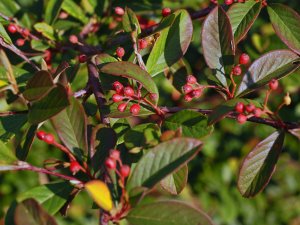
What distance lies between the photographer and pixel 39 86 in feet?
3.46

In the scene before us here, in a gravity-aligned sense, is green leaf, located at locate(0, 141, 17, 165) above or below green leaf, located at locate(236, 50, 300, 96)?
above

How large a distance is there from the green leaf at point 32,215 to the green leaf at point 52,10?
884 mm

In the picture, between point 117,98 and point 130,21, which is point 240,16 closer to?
point 130,21

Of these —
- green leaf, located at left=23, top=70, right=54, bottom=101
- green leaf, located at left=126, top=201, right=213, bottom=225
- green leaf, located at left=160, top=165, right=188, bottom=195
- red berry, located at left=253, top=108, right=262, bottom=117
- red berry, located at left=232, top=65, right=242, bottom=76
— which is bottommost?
green leaf, located at left=160, top=165, right=188, bottom=195

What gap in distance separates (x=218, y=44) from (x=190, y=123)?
247 mm

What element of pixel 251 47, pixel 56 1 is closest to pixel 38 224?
pixel 56 1

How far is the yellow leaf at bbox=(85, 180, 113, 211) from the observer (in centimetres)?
91

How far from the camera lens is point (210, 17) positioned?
1.28 m

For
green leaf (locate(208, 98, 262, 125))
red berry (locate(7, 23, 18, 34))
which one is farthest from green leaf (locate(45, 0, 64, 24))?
green leaf (locate(208, 98, 262, 125))

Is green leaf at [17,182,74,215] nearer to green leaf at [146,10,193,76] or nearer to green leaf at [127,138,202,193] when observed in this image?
green leaf at [127,138,202,193]

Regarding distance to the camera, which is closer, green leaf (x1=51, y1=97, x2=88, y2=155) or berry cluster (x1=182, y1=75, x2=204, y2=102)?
green leaf (x1=51, y1=97, x2=88, y2=155)

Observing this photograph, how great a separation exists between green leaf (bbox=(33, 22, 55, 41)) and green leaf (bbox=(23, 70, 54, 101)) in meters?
0.53

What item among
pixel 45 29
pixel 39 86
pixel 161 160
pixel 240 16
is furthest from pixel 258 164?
pixel 45 29

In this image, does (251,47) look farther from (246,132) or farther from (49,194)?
(49,194)
